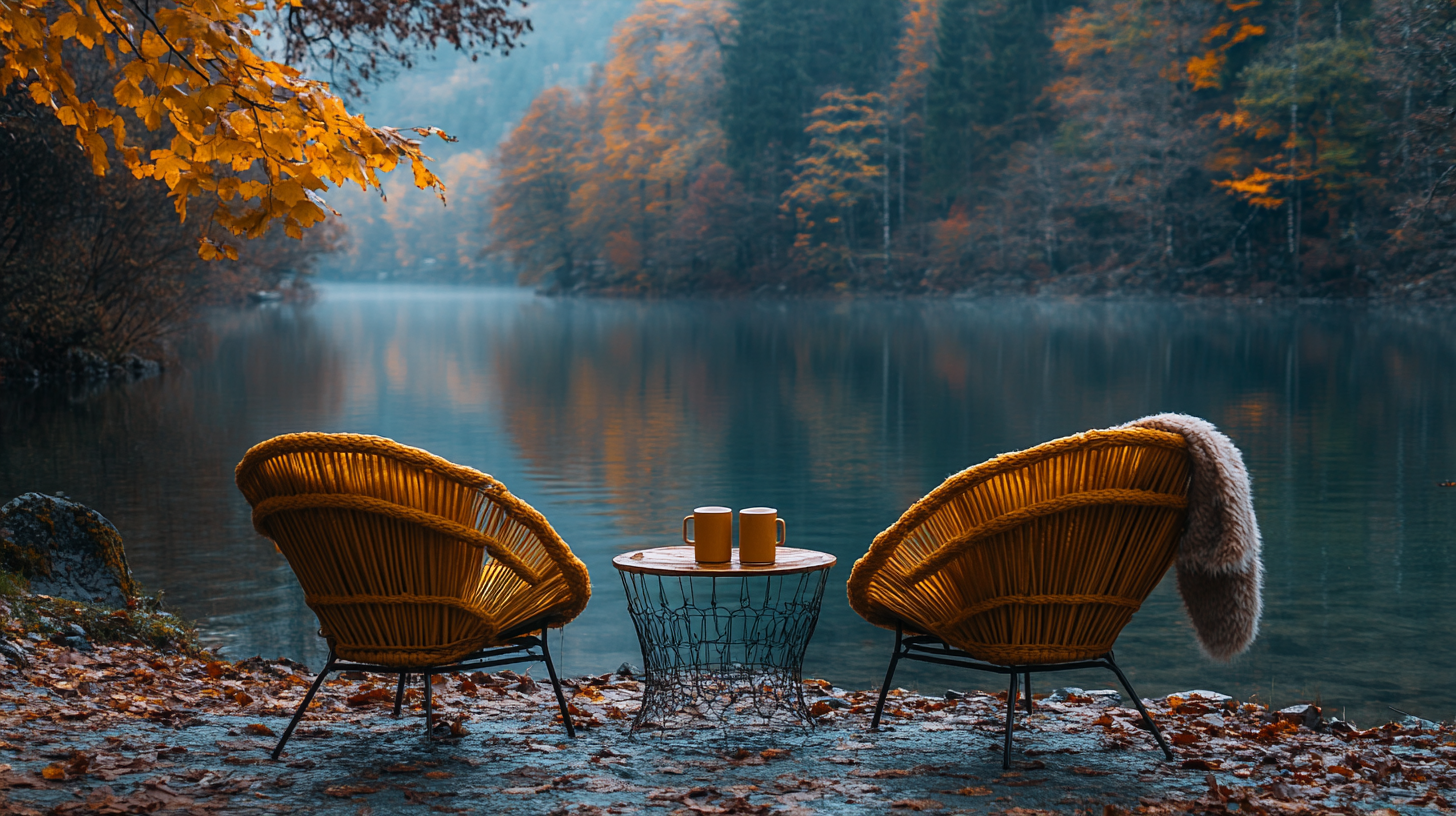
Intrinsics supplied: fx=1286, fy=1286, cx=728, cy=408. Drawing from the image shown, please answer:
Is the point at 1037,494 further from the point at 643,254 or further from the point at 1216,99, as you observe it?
the point at 643,254

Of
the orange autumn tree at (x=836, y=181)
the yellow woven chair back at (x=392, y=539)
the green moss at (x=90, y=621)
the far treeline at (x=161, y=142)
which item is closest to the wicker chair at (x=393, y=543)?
the yellow woven chair back at (x=392, y=539)

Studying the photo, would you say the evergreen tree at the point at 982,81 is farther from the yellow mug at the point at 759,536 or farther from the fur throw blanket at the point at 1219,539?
the yellow mug at the point at 759,536

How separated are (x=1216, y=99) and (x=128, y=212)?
1368 inches

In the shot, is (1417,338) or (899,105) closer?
(1417,338)

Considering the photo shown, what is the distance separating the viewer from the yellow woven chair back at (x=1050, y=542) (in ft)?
11.6

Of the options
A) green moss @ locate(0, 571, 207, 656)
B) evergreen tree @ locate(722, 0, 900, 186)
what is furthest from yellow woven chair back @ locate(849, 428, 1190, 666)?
evergreen tree @ locate(722, 0, 900, 186)

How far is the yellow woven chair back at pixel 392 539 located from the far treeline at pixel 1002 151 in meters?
26.6

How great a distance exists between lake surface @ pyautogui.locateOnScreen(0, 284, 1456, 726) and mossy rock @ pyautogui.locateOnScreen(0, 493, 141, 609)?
2.21 feet

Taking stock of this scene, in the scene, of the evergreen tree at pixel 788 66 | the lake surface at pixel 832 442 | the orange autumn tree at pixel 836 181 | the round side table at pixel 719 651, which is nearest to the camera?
the round side table at pixel 719 651

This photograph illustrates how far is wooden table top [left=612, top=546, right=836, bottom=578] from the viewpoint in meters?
3.73

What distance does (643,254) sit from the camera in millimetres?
64250

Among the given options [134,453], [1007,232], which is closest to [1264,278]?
[1007,232]

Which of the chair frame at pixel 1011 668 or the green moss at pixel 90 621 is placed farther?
the green moss at pixel 90 621

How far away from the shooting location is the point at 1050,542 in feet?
11.8
